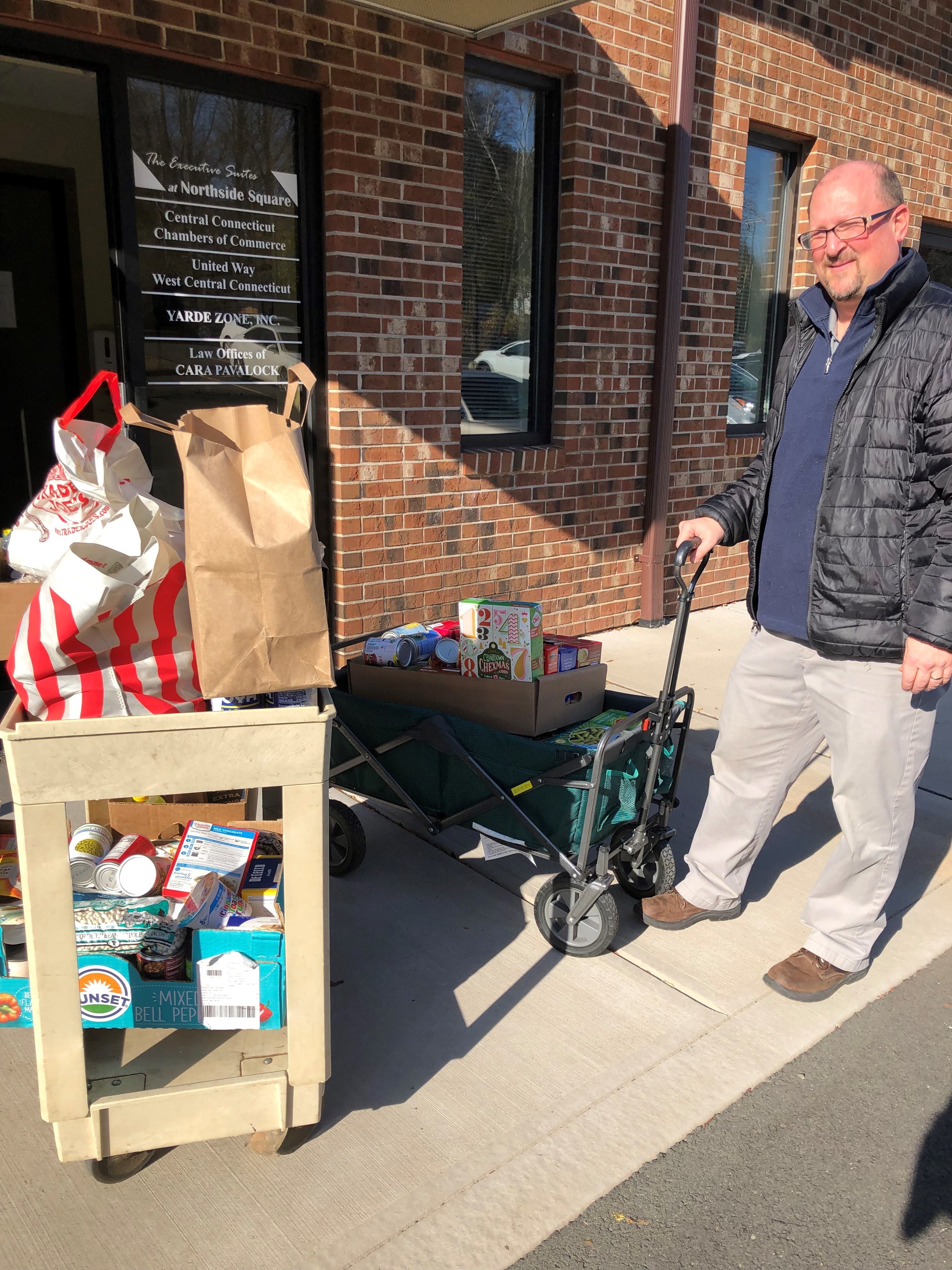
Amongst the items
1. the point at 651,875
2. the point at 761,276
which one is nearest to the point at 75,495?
the point at 651,875

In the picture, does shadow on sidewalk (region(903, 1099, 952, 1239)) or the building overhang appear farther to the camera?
the building overhang

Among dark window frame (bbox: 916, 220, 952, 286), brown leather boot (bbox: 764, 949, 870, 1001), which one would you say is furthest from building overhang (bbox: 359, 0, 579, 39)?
dark window frame (bbox: 916, 220, 952, 286)

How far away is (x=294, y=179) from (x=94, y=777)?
3.66m

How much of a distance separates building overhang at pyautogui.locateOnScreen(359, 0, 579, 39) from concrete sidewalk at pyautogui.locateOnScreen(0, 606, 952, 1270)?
3.55 meters

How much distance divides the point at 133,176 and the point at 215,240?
42 cm

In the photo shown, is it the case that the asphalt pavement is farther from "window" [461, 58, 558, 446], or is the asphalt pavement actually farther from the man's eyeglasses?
"window" [461, 58, 558, 446]

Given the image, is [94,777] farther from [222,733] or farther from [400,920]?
[400,920]

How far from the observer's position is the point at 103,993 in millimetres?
2119

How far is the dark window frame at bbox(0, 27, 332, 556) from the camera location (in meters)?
3.94

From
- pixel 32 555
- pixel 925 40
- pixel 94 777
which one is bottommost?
pixel 94 777

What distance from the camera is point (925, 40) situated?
7668 mm

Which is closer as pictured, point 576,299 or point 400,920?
point 400,920

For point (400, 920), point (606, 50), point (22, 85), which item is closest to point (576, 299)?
point (606, 50)

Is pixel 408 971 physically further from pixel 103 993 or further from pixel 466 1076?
pixel 103 993
